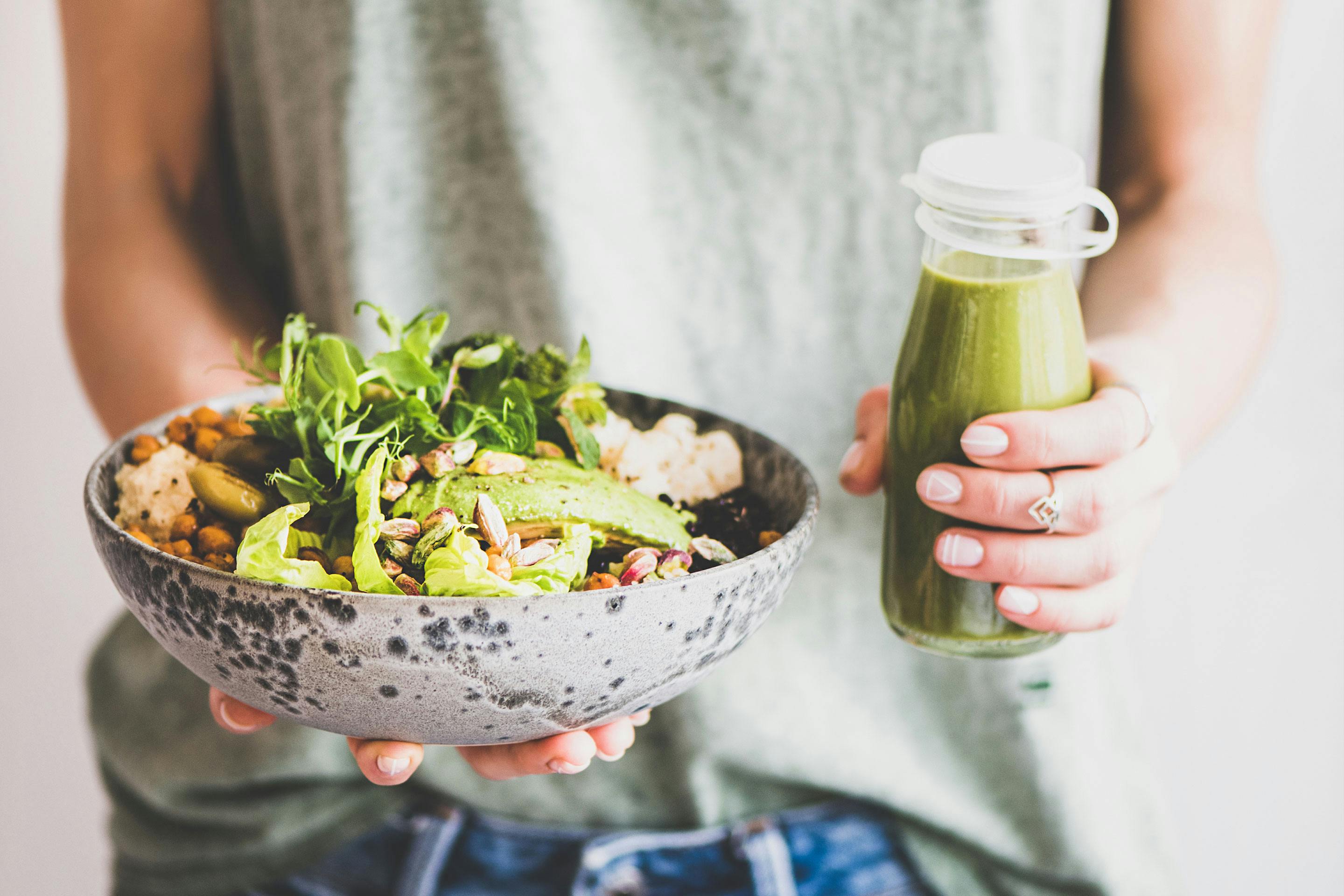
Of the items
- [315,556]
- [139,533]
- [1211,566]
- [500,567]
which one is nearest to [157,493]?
[139,533]

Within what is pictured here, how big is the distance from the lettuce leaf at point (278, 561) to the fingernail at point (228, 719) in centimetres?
17

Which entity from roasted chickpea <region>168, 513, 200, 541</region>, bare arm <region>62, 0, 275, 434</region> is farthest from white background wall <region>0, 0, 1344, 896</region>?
roasted chickpea <region>168, 513, 200, 541</region>

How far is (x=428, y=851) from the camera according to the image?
100 centimetres

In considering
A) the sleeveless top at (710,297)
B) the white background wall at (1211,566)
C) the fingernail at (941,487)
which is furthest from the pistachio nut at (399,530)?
the white background wall at (1211,566)

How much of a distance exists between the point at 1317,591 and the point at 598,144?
1412mm

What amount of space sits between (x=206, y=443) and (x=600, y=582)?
0.99 ft

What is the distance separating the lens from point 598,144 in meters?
1.04

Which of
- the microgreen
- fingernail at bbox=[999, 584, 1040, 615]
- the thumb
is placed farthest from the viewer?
the thumb

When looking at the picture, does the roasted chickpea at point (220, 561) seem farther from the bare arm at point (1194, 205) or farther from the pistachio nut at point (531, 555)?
the bare arm at point (1194, 205)

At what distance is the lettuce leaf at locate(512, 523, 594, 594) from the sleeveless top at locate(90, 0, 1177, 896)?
17.7 inches

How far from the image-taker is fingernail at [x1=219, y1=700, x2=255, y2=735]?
2.23 ft

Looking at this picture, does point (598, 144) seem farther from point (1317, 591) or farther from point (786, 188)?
point (1317, 591)

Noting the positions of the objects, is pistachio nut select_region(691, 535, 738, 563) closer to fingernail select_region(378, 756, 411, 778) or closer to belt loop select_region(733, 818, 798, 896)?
fingernail select_region(378, 756, 411, 778)

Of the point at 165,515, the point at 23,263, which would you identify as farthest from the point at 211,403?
the point at 23,263
